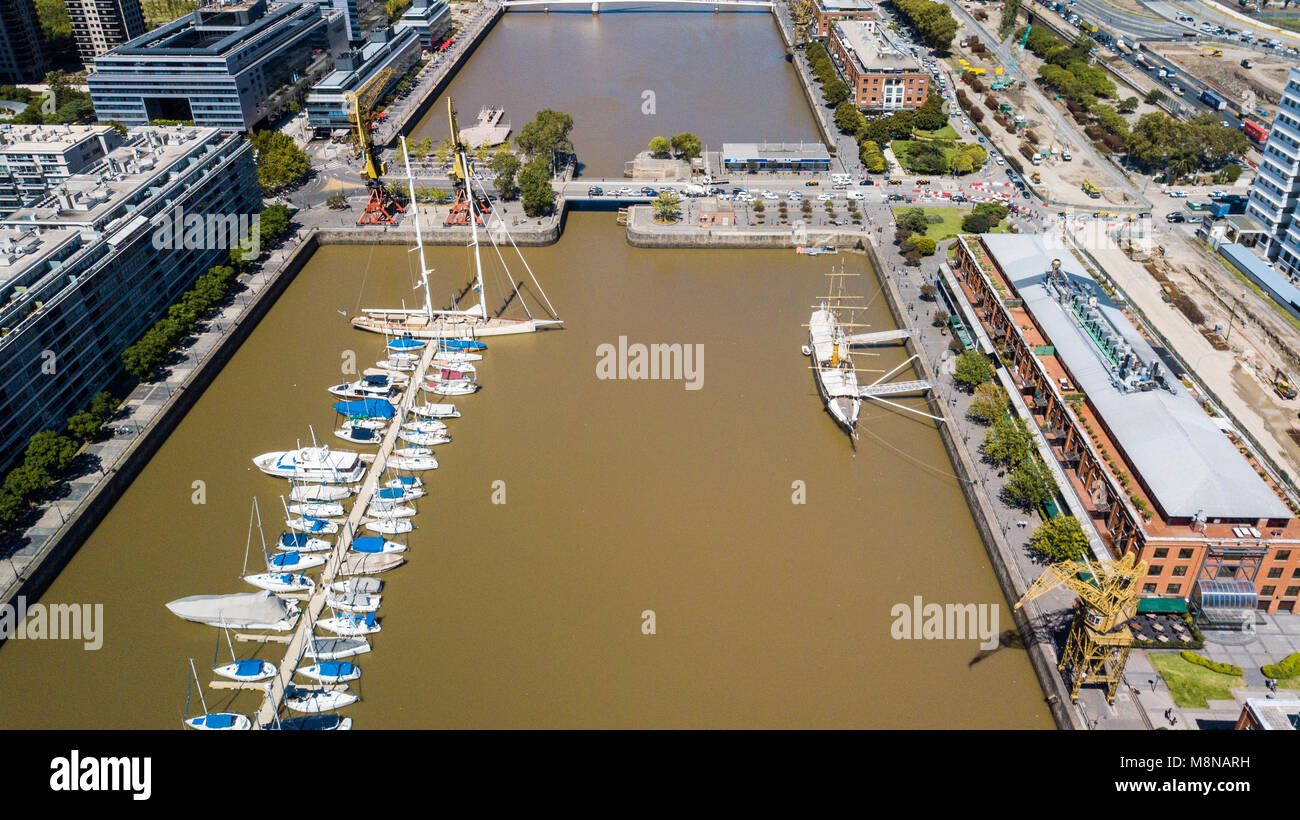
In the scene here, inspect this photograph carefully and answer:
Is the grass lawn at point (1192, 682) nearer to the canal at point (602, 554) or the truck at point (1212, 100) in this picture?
the canal at point (602, 554)

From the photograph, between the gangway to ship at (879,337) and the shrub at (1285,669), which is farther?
the gangway to ship at (879,337)

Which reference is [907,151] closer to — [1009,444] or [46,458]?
[1009,444]

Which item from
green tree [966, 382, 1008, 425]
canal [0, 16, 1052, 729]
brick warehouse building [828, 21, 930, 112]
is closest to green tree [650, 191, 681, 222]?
canal [0, 16, 1052, 729]

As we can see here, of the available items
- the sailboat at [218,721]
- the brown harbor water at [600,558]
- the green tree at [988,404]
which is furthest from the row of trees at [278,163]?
the green tree at [988,404]

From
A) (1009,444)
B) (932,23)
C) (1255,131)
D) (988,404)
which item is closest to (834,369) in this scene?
(988,404)
